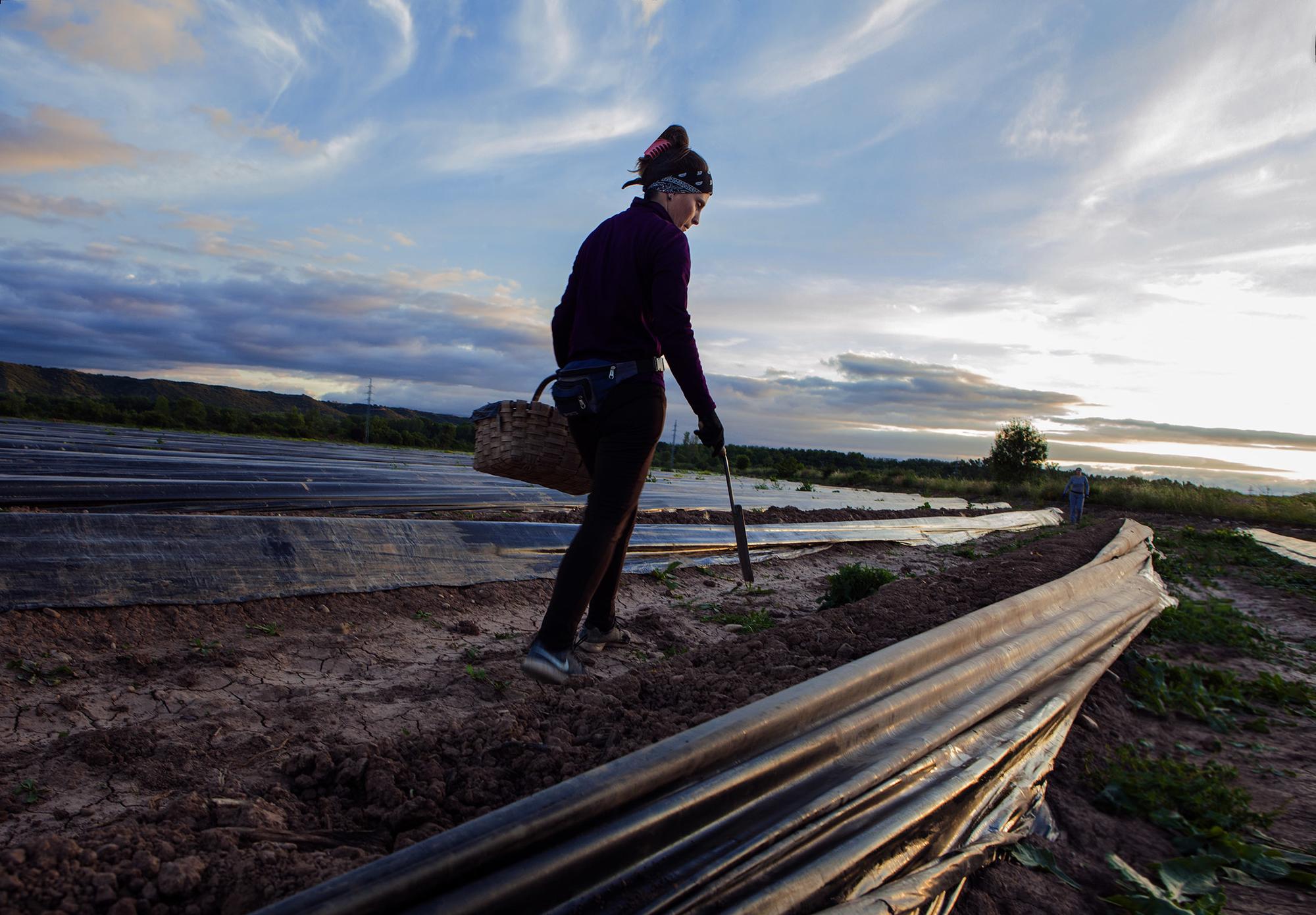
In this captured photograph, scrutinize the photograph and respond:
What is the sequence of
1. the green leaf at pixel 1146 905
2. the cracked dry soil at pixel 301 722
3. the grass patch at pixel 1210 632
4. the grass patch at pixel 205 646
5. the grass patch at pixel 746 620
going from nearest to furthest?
the cracked dry soil at pixel 301 722, the green leaf at pixel 1146 905, the grass patch at pixel 205 646, the grass patch at pixel 746 620, the grass patch at pixel 1210 632

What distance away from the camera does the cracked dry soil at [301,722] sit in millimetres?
1190

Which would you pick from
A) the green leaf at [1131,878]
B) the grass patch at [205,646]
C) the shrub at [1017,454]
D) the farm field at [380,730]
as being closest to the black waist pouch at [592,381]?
the farm field at [380,730]

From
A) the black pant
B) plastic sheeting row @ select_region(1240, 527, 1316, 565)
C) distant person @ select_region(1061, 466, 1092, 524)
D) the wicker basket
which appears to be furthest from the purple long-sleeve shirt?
distant person @ select_region(1061, 466, 1092, 524)

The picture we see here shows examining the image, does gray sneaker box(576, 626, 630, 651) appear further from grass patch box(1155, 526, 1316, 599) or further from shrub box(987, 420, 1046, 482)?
shrub box(987, 420, 1046, 482)

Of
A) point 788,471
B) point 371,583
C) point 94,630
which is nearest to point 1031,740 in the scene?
point 371,583

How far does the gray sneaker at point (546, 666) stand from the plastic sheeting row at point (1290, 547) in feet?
34.7

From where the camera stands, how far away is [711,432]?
2.73 m

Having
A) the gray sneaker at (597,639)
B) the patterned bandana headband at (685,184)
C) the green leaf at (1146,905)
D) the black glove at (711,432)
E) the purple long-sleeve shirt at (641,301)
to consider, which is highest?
the patterned bandana headband at (685,184)

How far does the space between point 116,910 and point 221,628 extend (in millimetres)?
2131

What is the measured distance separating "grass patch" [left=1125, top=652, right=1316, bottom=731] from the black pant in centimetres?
Result: 231

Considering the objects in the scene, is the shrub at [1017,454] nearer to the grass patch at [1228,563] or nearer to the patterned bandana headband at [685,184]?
the grass patch at [1228,563]

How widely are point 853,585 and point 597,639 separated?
190 centimetres

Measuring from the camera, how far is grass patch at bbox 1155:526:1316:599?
261 inches

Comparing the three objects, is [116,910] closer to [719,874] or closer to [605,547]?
[719,874]
